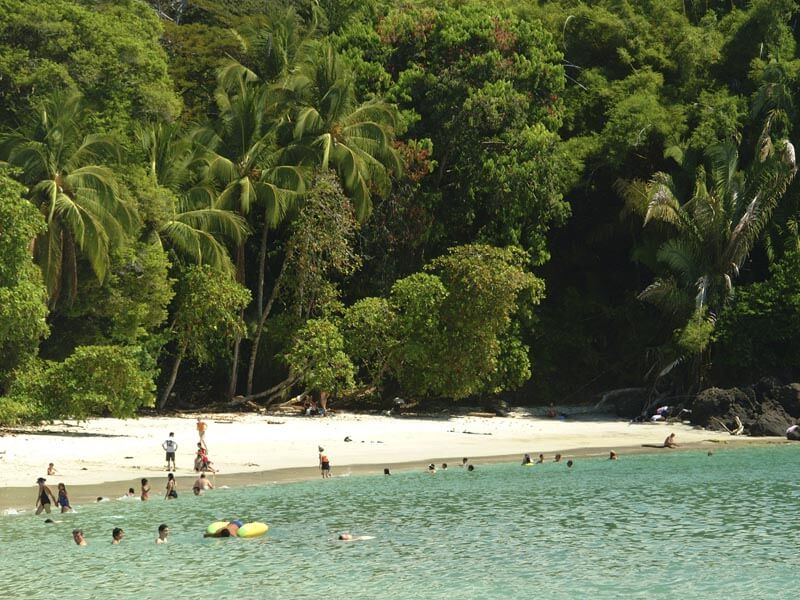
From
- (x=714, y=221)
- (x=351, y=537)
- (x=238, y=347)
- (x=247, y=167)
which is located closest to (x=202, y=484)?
(x=351, y=537)

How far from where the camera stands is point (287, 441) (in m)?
31.2

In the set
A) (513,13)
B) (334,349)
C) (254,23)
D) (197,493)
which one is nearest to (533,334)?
(334,349)

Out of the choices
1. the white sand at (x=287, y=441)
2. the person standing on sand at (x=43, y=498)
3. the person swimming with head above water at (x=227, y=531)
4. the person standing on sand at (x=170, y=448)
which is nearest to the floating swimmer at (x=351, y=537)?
the person swimming with head above water at (x=227, y=531)

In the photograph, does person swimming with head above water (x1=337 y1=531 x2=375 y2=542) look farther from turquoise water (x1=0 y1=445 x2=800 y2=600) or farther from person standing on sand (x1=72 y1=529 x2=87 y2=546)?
person standing on sand (x1=72 y1=529 x2=87 y2=546)

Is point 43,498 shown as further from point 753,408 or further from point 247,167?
point 753,408

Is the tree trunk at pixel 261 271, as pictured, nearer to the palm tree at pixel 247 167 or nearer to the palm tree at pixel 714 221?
the palm tree at pixel 247 167

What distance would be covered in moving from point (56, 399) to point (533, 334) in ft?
61.0

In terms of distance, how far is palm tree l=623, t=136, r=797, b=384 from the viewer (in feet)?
129

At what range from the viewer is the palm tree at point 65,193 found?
30.8 m

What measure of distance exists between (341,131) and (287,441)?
40.3 feet

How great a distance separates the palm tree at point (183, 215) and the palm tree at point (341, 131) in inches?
140

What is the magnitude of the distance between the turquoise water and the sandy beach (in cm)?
186

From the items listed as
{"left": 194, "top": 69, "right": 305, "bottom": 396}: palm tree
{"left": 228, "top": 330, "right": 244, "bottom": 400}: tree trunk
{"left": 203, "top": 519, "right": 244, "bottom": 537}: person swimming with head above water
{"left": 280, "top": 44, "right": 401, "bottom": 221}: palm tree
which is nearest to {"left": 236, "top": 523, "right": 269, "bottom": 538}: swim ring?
{"left": 203, "top": 519, "right": 244, "bottom": 537}: person swimming with head above water

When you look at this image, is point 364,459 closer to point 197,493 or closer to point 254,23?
point 197,493
